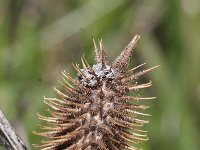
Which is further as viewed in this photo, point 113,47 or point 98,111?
point 113,47

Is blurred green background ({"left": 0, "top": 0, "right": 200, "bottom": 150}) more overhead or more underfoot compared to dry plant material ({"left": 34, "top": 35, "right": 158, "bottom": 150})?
more overhead

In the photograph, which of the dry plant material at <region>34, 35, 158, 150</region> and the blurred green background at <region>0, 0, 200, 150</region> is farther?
the blurred green background at <region>0, 0, 200, 150</region>

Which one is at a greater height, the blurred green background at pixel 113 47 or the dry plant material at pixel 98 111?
the blurred green background at pixel 113 47

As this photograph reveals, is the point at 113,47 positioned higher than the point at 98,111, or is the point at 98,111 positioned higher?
the point at 113,47

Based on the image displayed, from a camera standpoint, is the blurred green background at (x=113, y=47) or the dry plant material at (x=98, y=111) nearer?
the dry plant material at (x=98, y=111)

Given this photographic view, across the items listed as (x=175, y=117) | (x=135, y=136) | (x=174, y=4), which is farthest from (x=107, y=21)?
(x=135, y=136)
